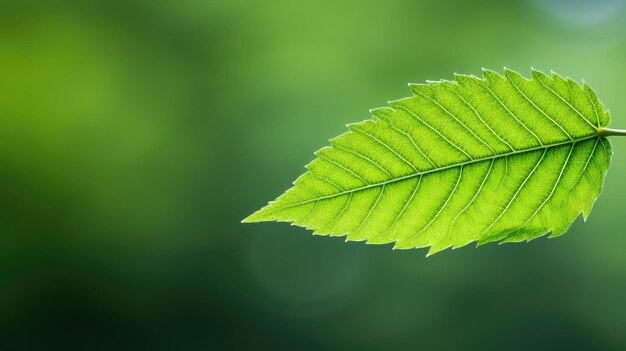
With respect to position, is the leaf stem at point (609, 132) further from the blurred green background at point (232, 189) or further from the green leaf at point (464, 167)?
the blurred green background at point (232, 189)

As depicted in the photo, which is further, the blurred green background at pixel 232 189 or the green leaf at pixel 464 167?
the blurred green background at pixel 232 189

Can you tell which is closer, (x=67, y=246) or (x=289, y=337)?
(x=67, y=246)

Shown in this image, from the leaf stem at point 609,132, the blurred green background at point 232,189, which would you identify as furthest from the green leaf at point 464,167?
the blurred green background at point 232,189

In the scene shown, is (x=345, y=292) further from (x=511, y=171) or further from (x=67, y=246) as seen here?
(x=511, y=171)

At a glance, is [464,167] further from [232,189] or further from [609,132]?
[232,189]

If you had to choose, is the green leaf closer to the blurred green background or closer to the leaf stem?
the leaf stem

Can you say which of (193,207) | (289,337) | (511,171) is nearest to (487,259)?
(289,337)

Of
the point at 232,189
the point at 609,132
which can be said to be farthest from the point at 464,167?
the point at 232,189
